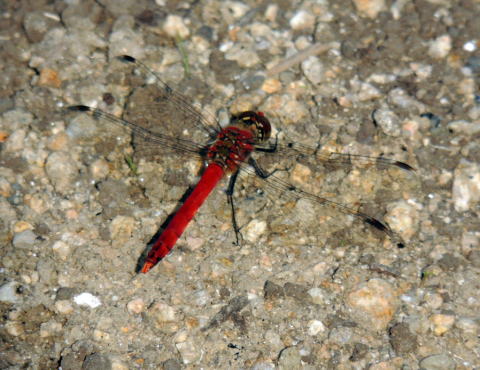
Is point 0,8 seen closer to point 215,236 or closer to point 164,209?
point 164,209

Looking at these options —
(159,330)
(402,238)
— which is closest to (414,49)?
(402,238)

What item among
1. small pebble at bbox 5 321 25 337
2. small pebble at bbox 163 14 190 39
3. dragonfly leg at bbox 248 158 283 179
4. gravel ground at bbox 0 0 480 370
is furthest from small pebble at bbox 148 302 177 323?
small pebble at bbox 163 14 190 39

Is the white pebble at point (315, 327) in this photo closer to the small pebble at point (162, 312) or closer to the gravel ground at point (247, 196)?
the gravel ground at point (247, 196)

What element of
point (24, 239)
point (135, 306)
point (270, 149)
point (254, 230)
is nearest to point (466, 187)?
point (270, 149)

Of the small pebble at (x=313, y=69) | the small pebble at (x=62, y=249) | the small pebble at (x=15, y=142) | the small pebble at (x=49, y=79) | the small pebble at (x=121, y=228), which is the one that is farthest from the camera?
the small pebble at (x=313, y=69)

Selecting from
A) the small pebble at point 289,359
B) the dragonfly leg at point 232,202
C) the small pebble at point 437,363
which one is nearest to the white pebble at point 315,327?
the small pebble at point 289,359

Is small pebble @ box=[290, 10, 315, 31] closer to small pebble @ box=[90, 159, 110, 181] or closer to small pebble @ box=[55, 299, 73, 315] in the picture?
small pebble @ box=[90, 159, 110, 181]
